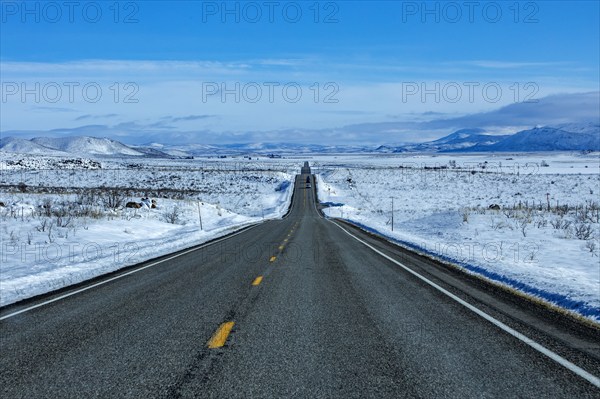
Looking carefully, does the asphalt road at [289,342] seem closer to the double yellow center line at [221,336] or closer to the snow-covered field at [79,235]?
the double yellow center line at [221,336]

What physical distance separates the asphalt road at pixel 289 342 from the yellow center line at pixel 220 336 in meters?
0.03

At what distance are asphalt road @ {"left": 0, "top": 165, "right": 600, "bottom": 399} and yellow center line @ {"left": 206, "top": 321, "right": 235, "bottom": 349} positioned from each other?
0.03 m

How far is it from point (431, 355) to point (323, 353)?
1193mm

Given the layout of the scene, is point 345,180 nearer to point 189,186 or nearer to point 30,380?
point 189,186

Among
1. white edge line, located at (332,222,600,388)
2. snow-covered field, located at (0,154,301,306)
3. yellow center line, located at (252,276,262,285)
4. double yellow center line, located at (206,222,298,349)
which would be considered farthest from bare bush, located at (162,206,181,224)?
double yellow center line, located at (206,222,298,349)

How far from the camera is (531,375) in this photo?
4.81 metres

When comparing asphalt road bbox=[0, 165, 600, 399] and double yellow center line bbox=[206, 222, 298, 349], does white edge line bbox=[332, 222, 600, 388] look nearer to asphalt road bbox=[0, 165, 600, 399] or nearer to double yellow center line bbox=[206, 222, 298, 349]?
asphalt road bbox=[0, 165, 600, 399]

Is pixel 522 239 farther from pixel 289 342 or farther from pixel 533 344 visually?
pixel 289 342

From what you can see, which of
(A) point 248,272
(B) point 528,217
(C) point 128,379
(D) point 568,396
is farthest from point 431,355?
(B) point 528,217

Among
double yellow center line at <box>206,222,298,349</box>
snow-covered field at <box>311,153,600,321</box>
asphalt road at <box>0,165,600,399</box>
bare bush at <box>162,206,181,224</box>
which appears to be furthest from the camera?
bare bush at <box>162,206,181,224</box>

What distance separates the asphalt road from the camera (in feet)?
15.1

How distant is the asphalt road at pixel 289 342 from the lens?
459cm

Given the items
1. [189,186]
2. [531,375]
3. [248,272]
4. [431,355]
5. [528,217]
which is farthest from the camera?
[189,186]

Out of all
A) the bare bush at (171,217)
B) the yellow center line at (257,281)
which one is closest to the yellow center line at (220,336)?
the yellow center line at (257,281)
